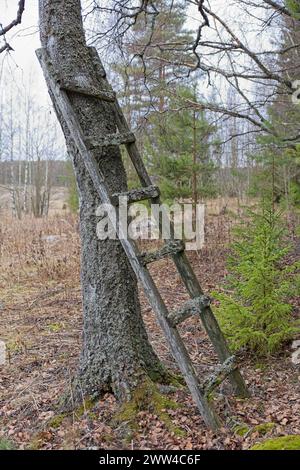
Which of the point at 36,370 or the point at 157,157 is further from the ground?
the point at 157,157

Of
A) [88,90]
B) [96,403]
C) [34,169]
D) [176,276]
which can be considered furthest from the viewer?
[34,169]

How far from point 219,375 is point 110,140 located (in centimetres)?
196

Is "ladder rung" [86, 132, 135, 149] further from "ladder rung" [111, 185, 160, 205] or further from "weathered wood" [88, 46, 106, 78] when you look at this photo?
"weathered wood" [88, 46, 106, 78]

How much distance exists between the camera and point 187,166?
9.61m

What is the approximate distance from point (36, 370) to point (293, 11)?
527cm

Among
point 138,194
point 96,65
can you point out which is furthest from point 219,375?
point 96,65

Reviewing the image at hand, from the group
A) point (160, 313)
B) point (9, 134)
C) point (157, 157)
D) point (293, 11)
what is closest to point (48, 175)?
point (9, 134)

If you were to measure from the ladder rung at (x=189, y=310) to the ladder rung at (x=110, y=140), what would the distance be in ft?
4.34

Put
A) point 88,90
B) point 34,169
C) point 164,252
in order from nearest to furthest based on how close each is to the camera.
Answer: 1. point 164,252
2. point 88,90
3. point 34,169

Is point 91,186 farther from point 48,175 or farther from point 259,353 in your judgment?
point 48,175

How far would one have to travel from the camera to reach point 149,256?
306 centimetres

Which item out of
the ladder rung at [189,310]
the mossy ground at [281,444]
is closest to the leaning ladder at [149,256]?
the ladder rung at [189,310]

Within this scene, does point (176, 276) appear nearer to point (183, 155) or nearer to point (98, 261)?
point (183, 155)
